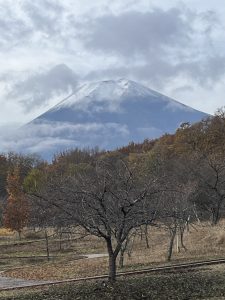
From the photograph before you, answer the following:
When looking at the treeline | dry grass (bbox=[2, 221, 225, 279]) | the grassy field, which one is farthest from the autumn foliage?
the grassy field

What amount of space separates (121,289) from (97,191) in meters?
3.99

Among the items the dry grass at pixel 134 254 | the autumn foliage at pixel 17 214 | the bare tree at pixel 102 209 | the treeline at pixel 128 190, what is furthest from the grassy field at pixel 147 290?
the autumn foliage at pixel 17 214

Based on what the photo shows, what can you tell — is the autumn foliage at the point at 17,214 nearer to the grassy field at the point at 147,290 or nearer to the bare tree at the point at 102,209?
the bare tree at the point at 102,209

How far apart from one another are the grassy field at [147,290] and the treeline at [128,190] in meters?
1.62

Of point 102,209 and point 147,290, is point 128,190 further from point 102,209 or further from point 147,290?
point 147,290

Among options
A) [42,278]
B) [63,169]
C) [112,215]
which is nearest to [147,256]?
[42,278]

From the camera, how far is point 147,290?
18.5 metres

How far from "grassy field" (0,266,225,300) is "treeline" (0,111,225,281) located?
1616mm

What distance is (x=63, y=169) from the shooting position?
109 m

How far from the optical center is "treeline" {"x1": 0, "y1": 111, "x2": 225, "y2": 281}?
1980 centimetres

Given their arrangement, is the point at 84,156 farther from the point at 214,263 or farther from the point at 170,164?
the point at 214,263

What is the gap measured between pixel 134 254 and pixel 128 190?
24.3 metres

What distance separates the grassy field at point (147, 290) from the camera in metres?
17.5

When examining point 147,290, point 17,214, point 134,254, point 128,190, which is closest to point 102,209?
point 128,190
